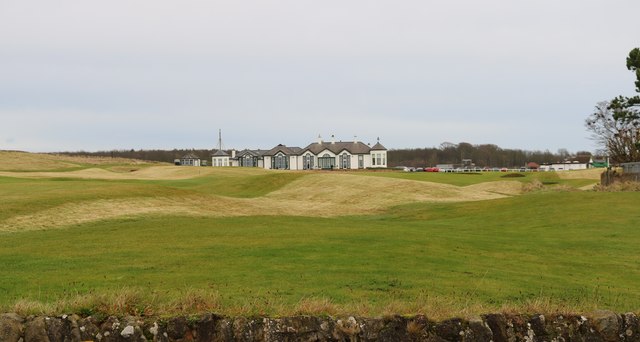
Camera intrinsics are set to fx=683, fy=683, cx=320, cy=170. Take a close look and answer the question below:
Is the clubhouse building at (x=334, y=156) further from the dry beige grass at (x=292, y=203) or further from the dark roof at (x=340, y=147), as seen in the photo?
the dry beige grass at (x=292, y=203)

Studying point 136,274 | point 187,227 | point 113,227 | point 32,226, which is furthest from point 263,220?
point 136,274

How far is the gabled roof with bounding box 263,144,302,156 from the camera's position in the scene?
599 ft

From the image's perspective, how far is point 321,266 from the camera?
19.7 m

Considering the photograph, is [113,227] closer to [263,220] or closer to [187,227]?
[187,227]

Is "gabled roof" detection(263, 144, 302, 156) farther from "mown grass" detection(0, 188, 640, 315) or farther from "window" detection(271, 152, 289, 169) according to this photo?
"mown grass" detection(0, 188, 640, 315)

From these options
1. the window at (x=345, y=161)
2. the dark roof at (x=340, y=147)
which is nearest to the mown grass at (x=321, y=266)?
the window at (x=345, y=161)

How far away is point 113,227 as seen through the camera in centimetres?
3391

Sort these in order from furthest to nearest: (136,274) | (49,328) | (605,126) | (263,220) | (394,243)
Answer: (605,126) < (263,220) < (394,243) < (136,274) < (49,328)

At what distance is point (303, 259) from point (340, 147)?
517 ft

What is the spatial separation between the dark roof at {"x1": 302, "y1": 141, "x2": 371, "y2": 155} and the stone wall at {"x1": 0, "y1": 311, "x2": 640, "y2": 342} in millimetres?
165989

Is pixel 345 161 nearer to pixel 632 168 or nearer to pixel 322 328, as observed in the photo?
pixel 632 168

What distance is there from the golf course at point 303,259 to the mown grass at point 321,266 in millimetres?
59

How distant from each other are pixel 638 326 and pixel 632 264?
13794 millimetres

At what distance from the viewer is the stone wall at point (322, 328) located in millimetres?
9492
